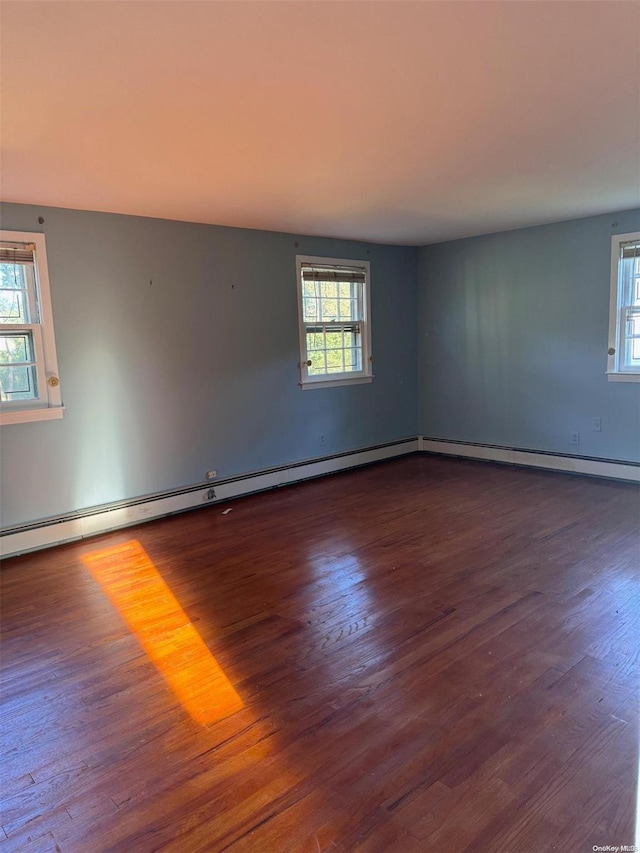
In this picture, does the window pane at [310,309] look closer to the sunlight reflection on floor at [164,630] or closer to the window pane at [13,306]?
the window pane at [13,306]

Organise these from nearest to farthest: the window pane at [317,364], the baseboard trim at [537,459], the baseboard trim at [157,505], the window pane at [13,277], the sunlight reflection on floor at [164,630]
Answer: the sunlight reflection on floor at [164,630] → the window pane at [13,277] → the baseboard trim at [157,505] → the baseboard trim at [537,459] → the window pane at [317,364]

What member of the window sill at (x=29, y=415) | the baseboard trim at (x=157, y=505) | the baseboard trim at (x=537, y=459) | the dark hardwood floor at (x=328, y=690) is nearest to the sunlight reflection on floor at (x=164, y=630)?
the dark hardwood floor at (x=328, y=690)

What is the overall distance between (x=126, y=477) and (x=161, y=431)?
44cm

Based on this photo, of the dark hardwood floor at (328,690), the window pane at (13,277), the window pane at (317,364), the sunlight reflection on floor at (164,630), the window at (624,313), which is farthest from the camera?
the window pane at (317,364)

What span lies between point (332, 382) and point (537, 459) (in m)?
2.17

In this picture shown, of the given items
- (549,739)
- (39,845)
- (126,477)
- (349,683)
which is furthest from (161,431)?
(549,739)

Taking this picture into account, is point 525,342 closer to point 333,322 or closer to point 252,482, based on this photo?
point 333,322

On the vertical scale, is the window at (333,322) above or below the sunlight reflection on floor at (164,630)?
above

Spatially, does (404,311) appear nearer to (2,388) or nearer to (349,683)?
(2,388)

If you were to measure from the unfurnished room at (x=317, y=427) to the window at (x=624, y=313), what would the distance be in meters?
0.02

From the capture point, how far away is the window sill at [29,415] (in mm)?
3639

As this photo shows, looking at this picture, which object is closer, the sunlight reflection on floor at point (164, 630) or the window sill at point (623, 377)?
the sunlight reflection on floor at point (164, 630)

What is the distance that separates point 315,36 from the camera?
1.74m

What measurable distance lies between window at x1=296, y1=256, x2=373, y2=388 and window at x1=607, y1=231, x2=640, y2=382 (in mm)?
2286
